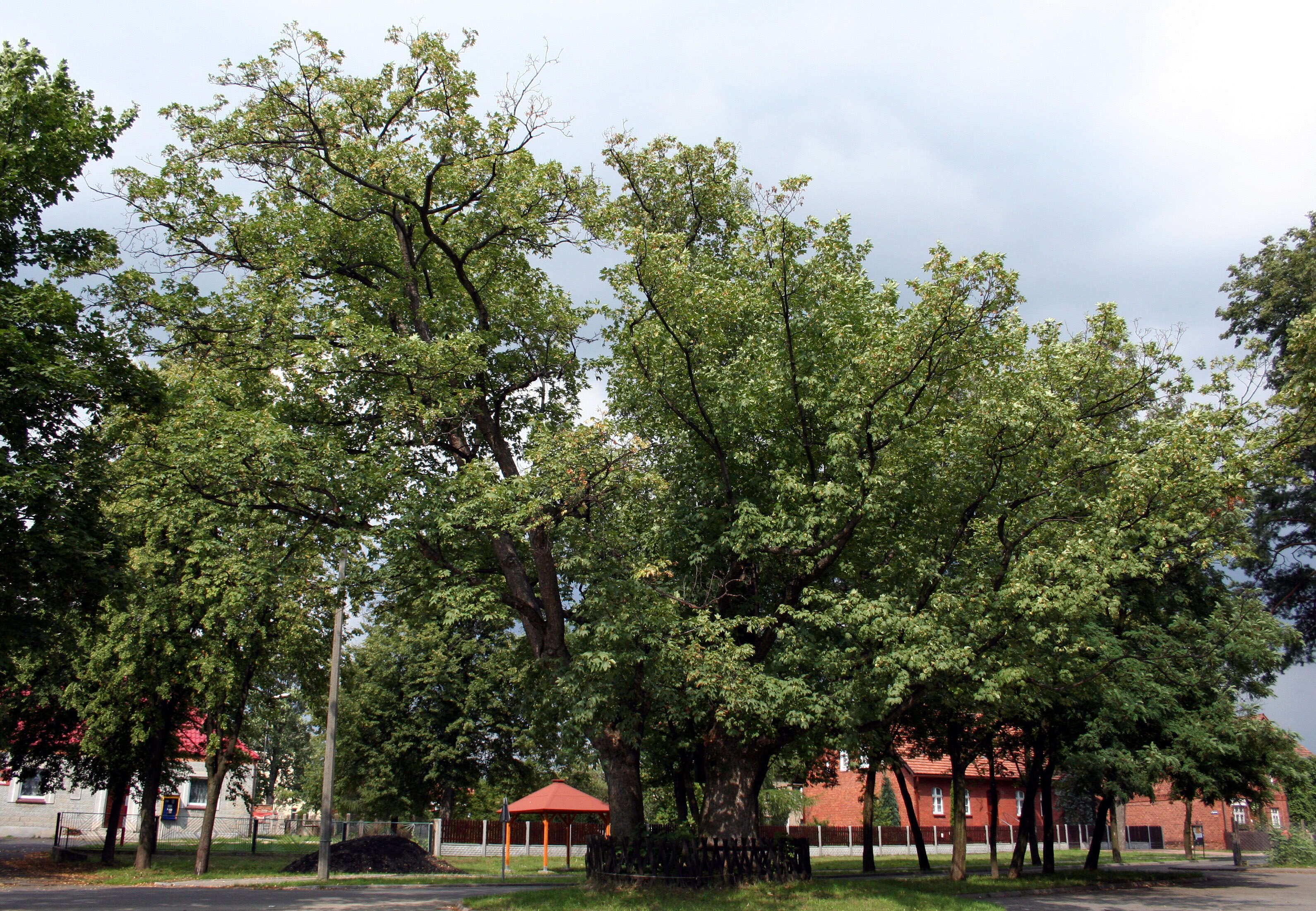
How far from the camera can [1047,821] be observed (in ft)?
88.2

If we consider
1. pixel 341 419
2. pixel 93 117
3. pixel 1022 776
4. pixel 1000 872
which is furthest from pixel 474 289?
pixel 1022 776

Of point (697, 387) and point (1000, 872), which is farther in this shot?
point (1000, 872)

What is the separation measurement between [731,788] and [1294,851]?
1337 inches

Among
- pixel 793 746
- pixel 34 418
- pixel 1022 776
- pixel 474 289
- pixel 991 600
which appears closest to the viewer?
pixel 34 418

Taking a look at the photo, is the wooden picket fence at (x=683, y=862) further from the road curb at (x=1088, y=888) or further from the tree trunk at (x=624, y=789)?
the road curb at (x=1088, y=888)

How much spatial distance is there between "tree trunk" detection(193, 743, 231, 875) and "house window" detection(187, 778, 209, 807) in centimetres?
2983

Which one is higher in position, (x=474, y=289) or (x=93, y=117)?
(x=93, y=117)

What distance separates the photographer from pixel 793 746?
61.8 ft

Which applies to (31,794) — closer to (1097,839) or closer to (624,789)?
(624,789)

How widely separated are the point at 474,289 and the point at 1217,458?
44.8ft

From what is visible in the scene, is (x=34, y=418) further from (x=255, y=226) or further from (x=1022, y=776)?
(x=1022, y=776)

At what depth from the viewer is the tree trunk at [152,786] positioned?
25.2 metres

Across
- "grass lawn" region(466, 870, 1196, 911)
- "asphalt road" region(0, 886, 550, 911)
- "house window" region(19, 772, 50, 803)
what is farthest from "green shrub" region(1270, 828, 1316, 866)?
"house window" region(19, 772, 50, 803)

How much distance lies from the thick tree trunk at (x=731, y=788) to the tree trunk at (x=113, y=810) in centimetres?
1990
